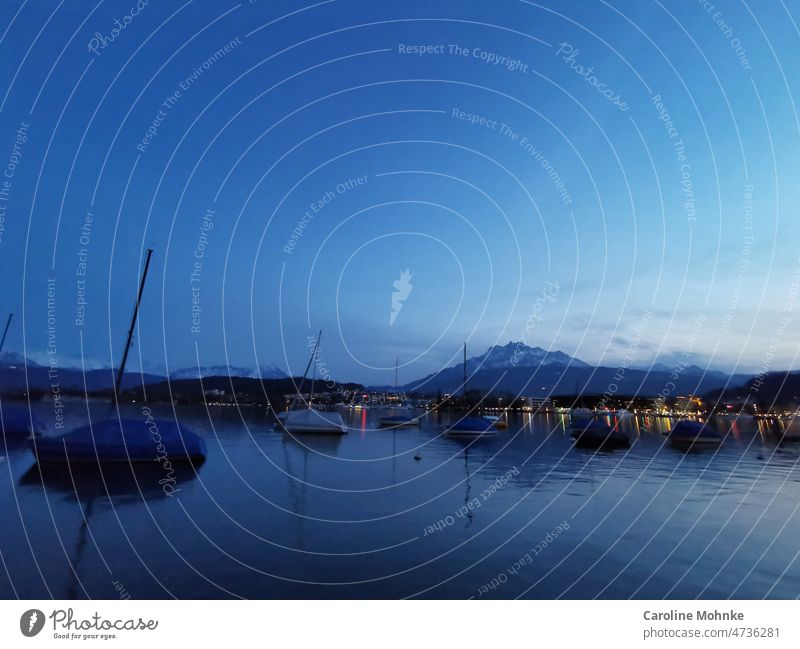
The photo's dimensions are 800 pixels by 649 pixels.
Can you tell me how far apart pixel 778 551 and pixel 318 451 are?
83.8 feet

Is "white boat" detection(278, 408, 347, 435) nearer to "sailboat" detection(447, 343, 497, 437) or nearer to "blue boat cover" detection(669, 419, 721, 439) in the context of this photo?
"sailboat" detection(447, 343, 497, 437)

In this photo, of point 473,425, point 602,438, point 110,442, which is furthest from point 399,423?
point 110,442

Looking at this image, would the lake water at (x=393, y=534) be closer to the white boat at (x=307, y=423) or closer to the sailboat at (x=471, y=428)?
the white boat at (x=307, y=423)

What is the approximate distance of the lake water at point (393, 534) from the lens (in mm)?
7398

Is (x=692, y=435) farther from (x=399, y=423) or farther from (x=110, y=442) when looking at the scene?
(x=110, y=442)

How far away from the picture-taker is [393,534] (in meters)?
10.3

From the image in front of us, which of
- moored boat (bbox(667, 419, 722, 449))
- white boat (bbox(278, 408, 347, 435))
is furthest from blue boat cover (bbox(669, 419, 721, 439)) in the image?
white boat (bbox(278, 408, 347, 435))

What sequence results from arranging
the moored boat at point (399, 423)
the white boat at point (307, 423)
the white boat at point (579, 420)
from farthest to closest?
the moored boat at point (399, 423) < the white boat at point (579, 420) < the white boat at point (307, 423)

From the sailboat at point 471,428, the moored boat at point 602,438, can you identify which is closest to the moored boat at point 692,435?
the moored boat at point 602,438
